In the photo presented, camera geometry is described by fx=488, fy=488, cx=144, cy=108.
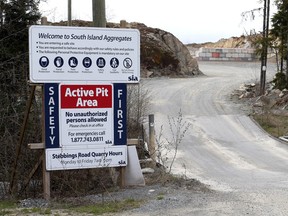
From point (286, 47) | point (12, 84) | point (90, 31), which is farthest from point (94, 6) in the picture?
point (286, 47)

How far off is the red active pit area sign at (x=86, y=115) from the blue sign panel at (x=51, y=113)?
8 cm

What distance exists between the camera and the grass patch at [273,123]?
1945 centimetres

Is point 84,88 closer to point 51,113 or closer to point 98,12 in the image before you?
point 51,113

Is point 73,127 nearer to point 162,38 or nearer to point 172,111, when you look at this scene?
point 172,111

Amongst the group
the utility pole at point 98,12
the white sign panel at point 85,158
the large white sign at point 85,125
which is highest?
the utility pole at point 98,12

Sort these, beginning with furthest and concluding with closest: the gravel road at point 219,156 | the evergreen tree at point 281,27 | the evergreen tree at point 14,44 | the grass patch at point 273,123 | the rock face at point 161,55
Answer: the rock face at point 161,55
the evergreen tree at point 281,27
the grass patch at point 273,123
the evergreen tree at point 14,44
the gravel road at point 219,156

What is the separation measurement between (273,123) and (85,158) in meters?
14.2

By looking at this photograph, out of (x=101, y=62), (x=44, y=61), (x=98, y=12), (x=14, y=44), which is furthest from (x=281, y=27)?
(x=44, y=61)

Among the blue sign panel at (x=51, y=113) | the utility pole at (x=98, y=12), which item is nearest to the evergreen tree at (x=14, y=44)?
the utility pole at (x=98, y=12)

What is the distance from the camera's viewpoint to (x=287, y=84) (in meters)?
26.7

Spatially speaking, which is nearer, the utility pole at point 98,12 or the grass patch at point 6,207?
the grass patch at point 6,207

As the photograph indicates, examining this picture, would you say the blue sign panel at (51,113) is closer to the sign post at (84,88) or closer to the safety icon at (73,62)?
the sign post at (84,88)

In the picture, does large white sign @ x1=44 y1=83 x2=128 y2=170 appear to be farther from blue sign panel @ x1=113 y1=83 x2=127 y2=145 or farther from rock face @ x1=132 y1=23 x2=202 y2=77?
rock face @ x1=132 y1=23 x2=202 y2=77

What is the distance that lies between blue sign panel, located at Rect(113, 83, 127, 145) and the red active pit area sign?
0.08 meters
